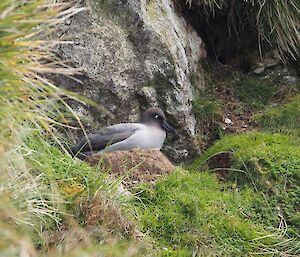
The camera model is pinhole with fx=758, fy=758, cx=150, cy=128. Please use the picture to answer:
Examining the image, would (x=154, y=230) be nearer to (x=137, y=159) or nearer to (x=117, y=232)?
(x=117, y=232)

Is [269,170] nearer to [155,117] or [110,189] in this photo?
[155,117]

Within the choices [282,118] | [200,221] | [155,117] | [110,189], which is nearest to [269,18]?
[282,118]

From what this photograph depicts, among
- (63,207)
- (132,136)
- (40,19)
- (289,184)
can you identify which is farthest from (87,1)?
(40,19)

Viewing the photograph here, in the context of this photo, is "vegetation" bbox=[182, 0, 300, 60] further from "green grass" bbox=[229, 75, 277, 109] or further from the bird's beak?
the bird's beak

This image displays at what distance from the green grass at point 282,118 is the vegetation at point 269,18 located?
2.59 feet

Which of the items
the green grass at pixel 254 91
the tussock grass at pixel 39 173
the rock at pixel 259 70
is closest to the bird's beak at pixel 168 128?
the green grass at pixel 254 91

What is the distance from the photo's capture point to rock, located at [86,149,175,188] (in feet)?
22.6

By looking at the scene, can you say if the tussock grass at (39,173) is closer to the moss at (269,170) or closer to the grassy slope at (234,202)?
the grassy slope at (234,202)

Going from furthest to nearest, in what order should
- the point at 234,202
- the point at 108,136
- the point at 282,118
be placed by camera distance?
1. the point at 282,118
2. the point at 108,136
3. the point at 234,202

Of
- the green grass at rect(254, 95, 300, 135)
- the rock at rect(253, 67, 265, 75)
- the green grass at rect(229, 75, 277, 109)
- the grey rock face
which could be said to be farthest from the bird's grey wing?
the rock at rect(253, 67, 265, 75)

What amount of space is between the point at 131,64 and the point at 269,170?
2185 mm

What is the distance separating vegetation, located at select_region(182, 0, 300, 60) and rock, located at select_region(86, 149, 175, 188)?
2.80 meters

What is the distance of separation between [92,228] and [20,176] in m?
0.88

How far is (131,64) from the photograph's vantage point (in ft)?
28.0
